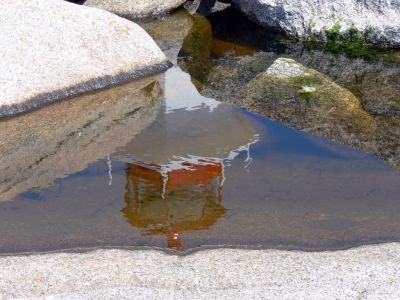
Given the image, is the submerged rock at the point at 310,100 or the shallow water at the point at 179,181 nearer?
the shallow water at the point at 179,181

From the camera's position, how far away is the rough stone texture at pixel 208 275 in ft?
21.6

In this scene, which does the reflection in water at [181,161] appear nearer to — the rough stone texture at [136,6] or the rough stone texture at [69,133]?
the rough stone texture at [69,133]

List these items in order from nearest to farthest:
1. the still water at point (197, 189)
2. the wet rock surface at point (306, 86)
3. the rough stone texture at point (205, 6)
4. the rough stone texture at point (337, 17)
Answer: the still water at point (197, 189) → the wet rock surface at point (306, 86) → the rough stone texture at point (337, 17) → the rough stone texture at point (205, 6)

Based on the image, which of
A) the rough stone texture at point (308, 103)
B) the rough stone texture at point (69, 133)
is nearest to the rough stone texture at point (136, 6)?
the rough stone texture at point (69, 133)

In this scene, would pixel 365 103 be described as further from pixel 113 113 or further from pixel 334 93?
pixel 113 113

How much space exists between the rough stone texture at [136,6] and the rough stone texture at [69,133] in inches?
193

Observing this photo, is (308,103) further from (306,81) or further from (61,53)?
(61,53)

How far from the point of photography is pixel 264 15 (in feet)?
54.0

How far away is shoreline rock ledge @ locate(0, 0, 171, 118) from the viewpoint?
1152 cm

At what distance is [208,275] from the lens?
696 cm

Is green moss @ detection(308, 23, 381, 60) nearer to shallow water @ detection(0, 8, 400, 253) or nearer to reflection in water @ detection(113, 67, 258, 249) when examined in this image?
reflection in water @ detection(113, 67, 258, 249)

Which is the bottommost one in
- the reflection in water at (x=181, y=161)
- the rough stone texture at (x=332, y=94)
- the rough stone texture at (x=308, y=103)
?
the reflection in water at (x=181, y=161)

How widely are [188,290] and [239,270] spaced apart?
0.65 m

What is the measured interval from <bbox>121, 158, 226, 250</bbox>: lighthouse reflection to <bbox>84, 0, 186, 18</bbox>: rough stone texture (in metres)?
8.24
